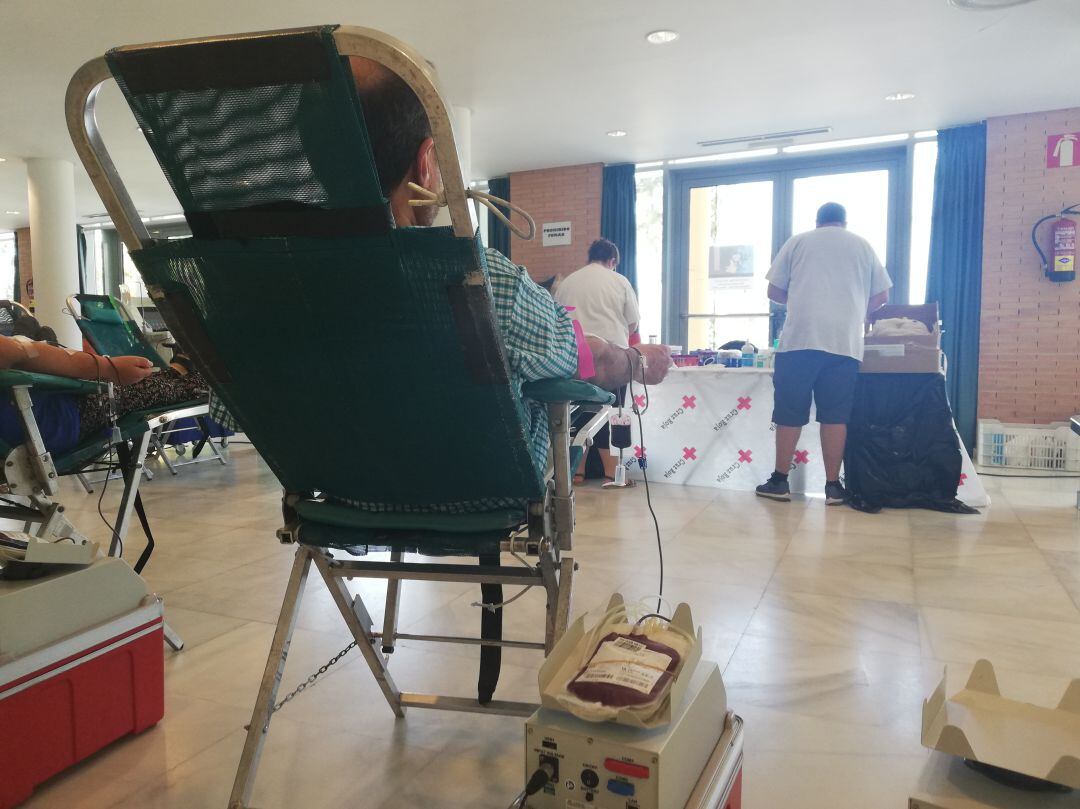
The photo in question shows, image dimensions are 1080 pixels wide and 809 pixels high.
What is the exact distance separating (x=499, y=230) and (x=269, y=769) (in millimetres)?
6969

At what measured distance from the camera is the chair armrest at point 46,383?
4.91 feet

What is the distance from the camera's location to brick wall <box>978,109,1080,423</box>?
19.1 feet

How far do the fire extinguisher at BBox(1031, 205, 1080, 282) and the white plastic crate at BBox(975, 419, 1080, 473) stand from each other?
1197 millimetres

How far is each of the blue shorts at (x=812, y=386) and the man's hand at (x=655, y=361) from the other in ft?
8.31

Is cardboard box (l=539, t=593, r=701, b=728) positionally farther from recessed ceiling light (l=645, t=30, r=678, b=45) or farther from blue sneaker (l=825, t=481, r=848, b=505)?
recessed ceiling light (l=645, t=30, r=678, b=45)

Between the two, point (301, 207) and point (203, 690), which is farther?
point (203, 690)

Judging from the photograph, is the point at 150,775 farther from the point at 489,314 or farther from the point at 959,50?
the point at 959,50

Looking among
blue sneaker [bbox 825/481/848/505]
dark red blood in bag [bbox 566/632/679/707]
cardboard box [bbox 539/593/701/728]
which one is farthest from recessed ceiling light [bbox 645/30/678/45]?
dark red blood in bag [bbox 566/632/679/707]

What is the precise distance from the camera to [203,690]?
166 centimetres

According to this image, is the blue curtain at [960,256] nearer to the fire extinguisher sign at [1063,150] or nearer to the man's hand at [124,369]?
the fire extinguisher sign at [1063,150]

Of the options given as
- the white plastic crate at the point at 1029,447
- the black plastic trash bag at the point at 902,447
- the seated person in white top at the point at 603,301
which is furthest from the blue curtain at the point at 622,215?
the black plastic trash bag at the point at 902,447

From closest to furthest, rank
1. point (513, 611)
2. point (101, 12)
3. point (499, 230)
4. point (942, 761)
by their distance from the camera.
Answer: point (942, 761), point (513, 611), point (101, 12), point (499, 230)

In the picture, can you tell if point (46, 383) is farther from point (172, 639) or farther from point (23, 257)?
point (23, 257)

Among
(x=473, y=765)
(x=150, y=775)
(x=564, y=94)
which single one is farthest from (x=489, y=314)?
(x=564, y=94)
